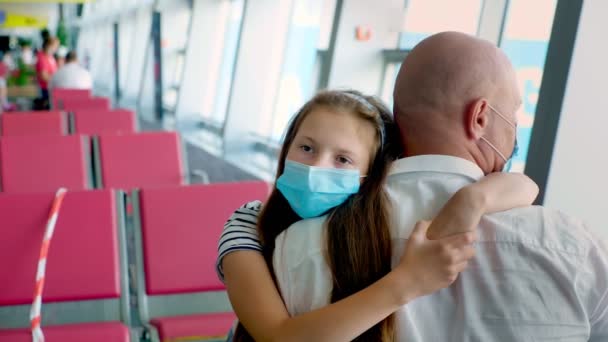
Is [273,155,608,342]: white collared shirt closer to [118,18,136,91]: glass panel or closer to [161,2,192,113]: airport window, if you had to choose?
[161,2,192,113]: airport window

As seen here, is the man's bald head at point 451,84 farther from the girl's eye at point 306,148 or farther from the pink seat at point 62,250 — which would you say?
the pink seat at point 62,250

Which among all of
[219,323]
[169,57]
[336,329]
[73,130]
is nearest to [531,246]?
[336,329]

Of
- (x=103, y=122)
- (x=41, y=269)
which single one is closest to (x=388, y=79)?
(x=103, y=122)

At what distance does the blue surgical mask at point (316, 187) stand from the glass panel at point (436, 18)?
3613 millimetres

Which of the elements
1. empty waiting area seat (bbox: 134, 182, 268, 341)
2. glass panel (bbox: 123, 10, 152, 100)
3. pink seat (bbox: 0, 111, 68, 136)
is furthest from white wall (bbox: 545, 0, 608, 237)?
glass panel (bbox: 123, 10, 152, 100)

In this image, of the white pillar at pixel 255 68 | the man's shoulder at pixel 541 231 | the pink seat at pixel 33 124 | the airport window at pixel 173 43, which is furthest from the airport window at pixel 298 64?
the man's shoulder at pixel 541 231

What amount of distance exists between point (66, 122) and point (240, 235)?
4928 millimetres

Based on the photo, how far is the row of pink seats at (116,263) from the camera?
8.56 ft

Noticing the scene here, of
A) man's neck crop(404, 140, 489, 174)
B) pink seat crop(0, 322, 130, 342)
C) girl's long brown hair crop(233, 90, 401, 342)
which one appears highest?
man's neck crop(404, 140, 489, 174)

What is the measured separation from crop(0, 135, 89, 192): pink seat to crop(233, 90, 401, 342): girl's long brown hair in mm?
3101

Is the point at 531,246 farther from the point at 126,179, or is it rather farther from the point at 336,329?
the point at 126,179

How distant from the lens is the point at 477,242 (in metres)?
1.12

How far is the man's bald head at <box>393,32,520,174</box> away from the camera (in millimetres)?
1147

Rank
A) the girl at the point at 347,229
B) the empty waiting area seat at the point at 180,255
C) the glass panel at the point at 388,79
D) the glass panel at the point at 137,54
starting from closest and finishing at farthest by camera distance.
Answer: the girl at the point at 347,229
the empty waiting area seat at the point at 180,255
the glass panel at the point at 388,79
the glass panel at the point at 137,54
